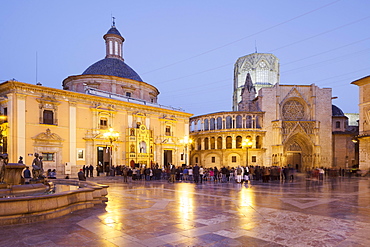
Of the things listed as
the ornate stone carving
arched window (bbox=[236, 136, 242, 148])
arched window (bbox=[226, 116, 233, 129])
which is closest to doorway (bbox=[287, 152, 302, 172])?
the ornate stone carving

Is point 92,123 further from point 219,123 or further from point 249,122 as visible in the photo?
point 249,122

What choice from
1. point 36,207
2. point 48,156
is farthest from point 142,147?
point 36,207

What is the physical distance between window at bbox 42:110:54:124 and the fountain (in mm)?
16151

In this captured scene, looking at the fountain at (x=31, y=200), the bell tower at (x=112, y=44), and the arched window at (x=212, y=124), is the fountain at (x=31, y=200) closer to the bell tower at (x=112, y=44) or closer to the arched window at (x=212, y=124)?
the bell tower at (x=112, y=44)

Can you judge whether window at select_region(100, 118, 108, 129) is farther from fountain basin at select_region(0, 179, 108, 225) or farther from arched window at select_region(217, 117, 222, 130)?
fountain basin at select_region(0, 179, 108, 225)

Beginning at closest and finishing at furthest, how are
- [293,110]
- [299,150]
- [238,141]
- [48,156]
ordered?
1. [48,156]
2. [238,141]
3. [293,110]
4. [299,150]

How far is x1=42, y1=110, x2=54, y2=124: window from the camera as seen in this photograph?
81.4 feet

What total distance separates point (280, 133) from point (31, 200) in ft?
129

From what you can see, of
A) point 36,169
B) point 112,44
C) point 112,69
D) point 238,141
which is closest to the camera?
point 36,169

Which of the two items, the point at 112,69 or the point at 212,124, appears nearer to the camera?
the point at 112,69

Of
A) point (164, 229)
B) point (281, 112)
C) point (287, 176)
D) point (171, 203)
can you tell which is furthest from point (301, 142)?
point (164, 229)

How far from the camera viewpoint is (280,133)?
4109 cm

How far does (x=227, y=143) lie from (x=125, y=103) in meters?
18.9

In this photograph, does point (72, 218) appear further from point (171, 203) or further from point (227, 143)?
point (227, 143)
